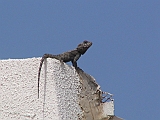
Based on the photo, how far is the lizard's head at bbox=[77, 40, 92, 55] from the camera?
8375 millimetres

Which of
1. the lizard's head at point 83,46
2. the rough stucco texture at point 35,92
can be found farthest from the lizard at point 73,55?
the rough stucco texture at point 35,92

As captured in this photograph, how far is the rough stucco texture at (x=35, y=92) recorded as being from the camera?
23.4 ft

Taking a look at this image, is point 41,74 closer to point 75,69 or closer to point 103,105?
point 75,69

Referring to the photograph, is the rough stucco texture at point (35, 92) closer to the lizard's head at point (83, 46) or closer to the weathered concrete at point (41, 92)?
the weathered concrete at point (41, 92)

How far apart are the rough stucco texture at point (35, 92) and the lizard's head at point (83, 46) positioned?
2.73 feet

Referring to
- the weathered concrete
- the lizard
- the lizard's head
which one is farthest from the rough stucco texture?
the lizard's head

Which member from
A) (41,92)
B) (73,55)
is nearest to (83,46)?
(73,55)

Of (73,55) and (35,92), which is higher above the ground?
(73,55)

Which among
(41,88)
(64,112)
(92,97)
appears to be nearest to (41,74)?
(41,88)

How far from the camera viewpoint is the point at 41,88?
719 cm

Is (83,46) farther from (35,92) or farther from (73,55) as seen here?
(35,92)

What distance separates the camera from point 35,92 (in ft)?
23.7

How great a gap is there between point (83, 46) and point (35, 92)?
1640 millimetres

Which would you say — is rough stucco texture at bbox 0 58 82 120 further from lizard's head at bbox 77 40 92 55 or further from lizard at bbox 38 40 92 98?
lizard's head at bbox 77 40 92 55
